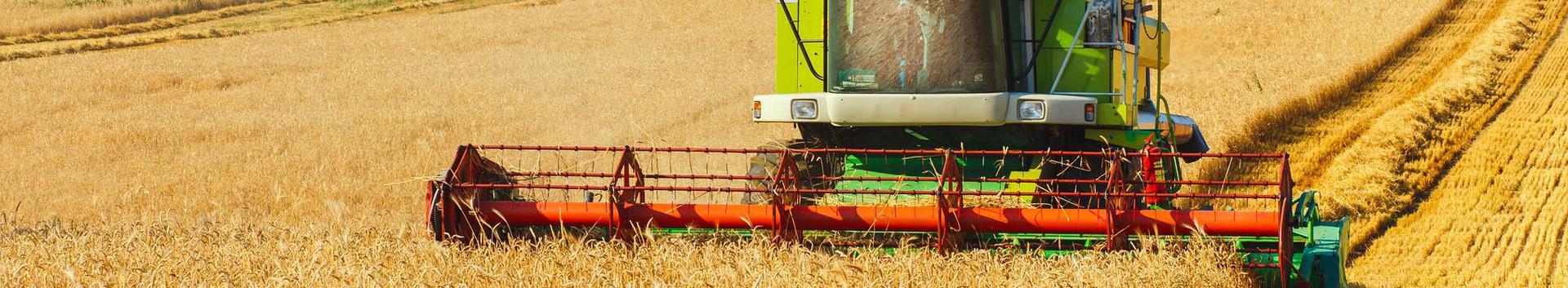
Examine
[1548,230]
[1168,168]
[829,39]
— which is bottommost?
[1548,230]

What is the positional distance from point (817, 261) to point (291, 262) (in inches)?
72.9

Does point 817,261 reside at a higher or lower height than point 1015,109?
lower

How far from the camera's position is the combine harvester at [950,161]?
526 centimetres

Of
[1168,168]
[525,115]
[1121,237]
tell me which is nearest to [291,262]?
[1121,237]

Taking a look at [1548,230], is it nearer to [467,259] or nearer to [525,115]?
[467,259]

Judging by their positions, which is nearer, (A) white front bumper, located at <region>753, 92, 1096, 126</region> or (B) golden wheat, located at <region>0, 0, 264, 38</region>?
(A) white front bumper, located at <region>753, 92, 1096, 126</region>

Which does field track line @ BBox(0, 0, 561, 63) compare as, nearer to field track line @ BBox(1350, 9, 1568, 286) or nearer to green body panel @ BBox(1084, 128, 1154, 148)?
green body panel @ BBox(1084, 128, 1154, 148)

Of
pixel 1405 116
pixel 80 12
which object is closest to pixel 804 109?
pixel 1405 116

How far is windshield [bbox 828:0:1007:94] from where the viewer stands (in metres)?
5.97

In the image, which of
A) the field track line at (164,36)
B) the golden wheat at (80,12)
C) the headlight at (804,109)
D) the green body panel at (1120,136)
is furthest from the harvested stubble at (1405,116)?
the golden wheat at (80,12)

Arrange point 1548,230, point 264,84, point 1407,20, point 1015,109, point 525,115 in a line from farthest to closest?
point 1407,20
point 264,84
point 525,115
point 1548,230
point 1015,109

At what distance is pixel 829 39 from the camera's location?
20.4 ft

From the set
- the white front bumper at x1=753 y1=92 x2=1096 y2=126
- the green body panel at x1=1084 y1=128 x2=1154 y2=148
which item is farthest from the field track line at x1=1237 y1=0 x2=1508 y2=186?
the white front bumper at x1=753 y1=92 x2=1096 y2=126

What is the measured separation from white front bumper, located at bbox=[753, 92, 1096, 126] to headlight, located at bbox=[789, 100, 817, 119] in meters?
0.10
